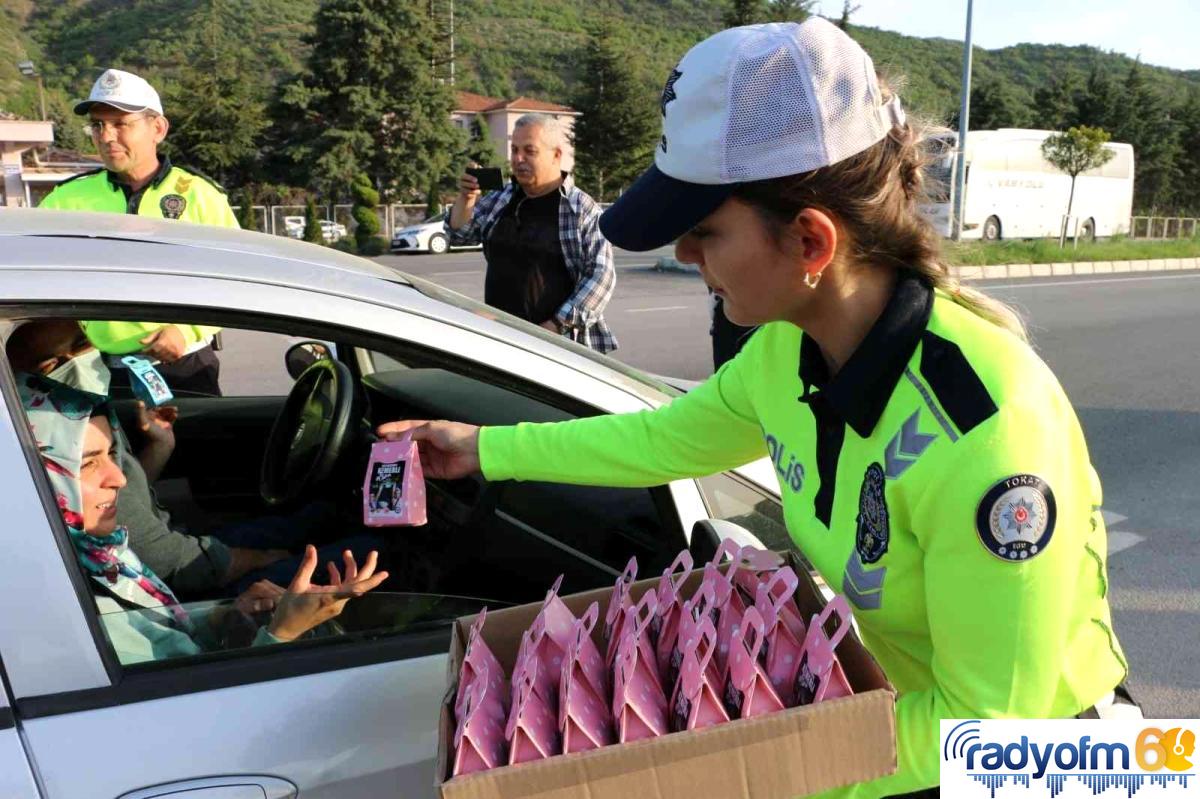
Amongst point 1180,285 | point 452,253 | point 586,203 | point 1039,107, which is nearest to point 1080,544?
point 586,203

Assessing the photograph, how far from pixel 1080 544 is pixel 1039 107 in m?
55.8

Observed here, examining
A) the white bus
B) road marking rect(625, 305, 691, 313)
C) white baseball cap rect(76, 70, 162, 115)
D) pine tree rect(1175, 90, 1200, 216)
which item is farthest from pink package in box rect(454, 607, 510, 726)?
pine tree rect(1175, 90, 1200, 216)

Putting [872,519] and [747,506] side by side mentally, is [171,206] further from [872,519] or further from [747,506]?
[872,519]

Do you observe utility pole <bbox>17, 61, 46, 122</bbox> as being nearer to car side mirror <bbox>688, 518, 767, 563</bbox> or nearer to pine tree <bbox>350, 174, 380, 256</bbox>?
pine tree <bbox>350, 174, 380, 256</bbox>

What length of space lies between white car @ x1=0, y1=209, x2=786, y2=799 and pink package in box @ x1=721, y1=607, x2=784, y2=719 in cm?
45

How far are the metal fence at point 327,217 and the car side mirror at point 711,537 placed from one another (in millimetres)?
29945

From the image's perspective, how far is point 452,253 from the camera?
25.3m

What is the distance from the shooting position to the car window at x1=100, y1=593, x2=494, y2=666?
56.9 inches

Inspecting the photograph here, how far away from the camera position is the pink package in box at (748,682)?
3.48ft

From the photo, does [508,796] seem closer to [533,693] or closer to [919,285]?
[533,693]

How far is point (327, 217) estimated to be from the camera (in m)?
36.6

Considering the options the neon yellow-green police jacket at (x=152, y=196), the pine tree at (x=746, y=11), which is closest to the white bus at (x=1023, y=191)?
the pine tree at (x=746, y=11)

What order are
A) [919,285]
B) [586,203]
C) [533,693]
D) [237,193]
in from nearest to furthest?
[533,693] < [919,285] < [586,203] < [237,193]

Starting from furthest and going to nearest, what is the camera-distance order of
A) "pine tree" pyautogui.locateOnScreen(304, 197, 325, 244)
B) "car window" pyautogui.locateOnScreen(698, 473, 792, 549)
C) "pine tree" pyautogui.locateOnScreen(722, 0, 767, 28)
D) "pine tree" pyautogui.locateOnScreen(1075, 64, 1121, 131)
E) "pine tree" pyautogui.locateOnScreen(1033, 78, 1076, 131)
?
"pine tree" pyautogui.locateOnScreen(1033, 78, 1076, 131) → "pine tree" pyautogui.locateOnScreen(1075, 64, 1121, 131) → "pine tree" pyautogui.locateOnScreen(722, 0, 767, 28) → "pine tree" pyautogui.locateOnScreen(304, 197, 325, 244) → "car window" pyautogui.locateOnScreen(698, 473, 792, 549)
